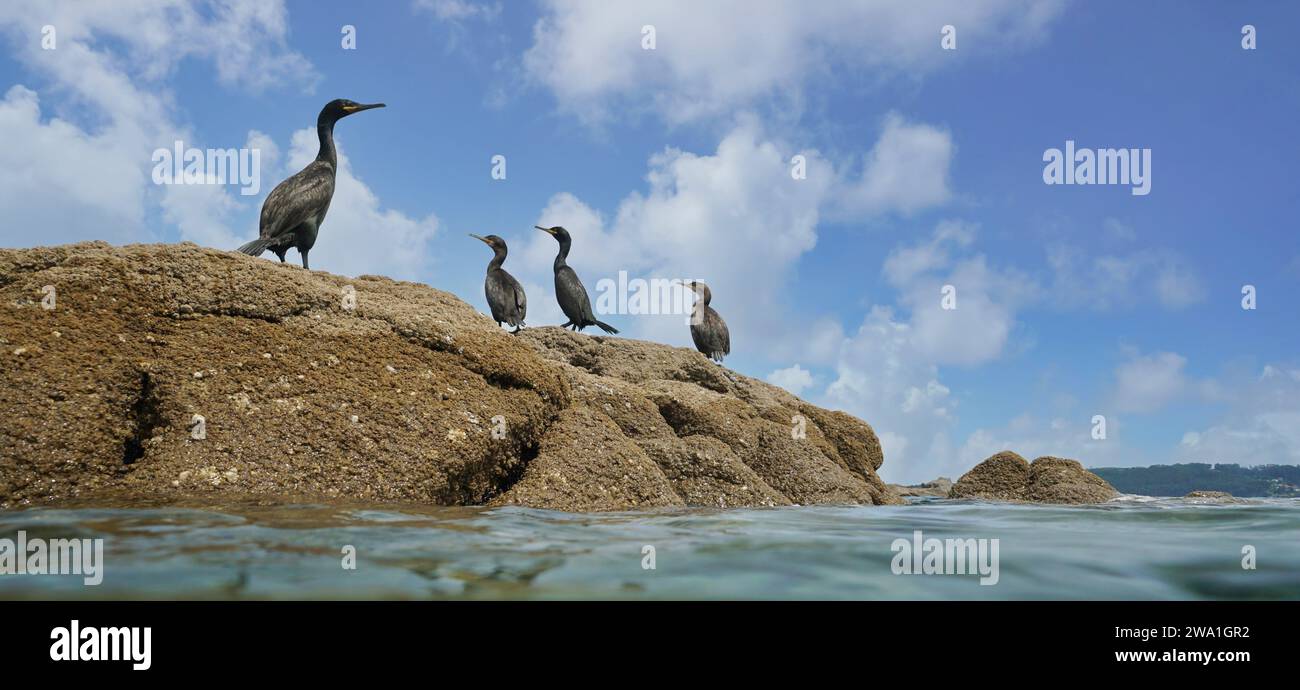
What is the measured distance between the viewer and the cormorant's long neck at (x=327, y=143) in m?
10.3

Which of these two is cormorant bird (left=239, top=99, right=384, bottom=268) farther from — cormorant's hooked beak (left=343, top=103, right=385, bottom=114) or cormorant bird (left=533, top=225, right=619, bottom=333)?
cormorant bird (left=533, top=225, right=619, bottom=333)

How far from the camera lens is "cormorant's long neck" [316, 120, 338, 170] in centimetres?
1033

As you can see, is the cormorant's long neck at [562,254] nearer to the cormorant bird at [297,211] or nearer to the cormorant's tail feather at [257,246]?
the cormorant bird at [297,211]

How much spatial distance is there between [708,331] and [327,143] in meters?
7.73

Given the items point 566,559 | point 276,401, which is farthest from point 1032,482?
point 276,401

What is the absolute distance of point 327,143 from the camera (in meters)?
10.5

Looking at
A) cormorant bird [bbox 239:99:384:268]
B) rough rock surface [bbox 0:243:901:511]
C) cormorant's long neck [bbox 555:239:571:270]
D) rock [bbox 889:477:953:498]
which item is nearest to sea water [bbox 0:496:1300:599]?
rough rock surface [bbox 0:243:901:511]

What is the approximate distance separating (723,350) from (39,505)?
503 inches

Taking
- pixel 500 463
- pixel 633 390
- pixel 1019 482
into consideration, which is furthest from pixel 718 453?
pixel 1019 482

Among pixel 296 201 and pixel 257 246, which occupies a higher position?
pixel 296 201

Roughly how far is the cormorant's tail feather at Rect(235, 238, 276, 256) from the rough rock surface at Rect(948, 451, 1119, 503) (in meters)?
10.8
